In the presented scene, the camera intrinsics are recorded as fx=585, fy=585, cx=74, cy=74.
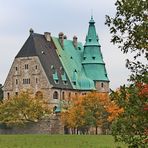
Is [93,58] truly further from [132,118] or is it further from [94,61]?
Result: [132,118]

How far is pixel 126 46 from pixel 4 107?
89.2m

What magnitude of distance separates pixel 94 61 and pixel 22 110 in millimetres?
31417

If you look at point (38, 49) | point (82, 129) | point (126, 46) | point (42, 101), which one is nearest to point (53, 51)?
point (38, 49)

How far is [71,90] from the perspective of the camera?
123 m

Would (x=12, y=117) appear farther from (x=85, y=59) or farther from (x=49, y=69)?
(x=85, y=59)

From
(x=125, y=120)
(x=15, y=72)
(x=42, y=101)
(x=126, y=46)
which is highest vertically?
(x=15, y=72)

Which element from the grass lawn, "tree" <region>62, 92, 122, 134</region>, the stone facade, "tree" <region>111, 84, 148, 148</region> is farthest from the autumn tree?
the stone facade

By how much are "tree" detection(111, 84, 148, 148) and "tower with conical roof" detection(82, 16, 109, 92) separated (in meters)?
112

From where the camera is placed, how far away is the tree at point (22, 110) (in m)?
99.9

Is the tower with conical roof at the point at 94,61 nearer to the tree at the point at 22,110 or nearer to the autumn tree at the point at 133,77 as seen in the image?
the tree at the point at 22,110

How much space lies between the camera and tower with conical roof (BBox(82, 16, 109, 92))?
128m

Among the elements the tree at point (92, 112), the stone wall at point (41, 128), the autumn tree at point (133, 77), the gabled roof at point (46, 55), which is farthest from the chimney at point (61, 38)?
the autumn tree at point (133, 77)

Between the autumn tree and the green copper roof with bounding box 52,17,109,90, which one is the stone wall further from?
the autumn tree

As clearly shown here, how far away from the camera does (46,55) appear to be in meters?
120
